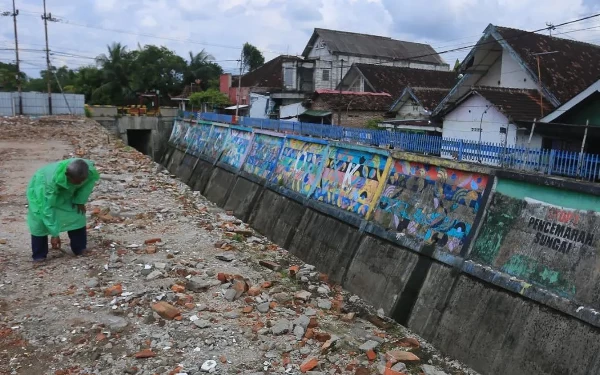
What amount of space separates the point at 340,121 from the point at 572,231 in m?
18.1

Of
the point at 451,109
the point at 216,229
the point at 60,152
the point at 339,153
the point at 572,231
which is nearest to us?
the point at 572,231

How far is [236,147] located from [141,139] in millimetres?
17802

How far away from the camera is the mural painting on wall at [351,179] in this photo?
1023 cm

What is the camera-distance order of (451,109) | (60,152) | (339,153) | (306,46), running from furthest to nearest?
1. (306,46)
2. (60,152)
3. (451,109)
4. (339,153)

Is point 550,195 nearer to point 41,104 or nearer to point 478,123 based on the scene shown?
point 478,123

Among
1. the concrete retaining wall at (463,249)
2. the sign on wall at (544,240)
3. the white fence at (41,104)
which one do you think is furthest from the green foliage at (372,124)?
the white fence at (41,104)

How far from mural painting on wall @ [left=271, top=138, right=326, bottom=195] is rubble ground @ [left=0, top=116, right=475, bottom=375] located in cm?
339

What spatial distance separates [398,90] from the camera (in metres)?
28.8

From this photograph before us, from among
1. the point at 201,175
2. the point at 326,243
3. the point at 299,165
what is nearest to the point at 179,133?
the point at 201,175

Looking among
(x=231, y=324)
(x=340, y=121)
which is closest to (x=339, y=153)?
(x=231, y=324)

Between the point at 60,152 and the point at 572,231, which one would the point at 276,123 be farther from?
the point at 572,231

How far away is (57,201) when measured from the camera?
6559mm

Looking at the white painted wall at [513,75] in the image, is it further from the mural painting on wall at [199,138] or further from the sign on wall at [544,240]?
the mural painting on wall at [199,138]

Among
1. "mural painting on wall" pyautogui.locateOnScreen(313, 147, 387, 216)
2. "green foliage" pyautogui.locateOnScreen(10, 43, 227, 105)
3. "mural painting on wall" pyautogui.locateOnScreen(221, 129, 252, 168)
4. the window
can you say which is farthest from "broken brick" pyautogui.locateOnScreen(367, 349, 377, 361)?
"green foliage" pyautogui.locateOnScreen(10, 43, 227, 105)
